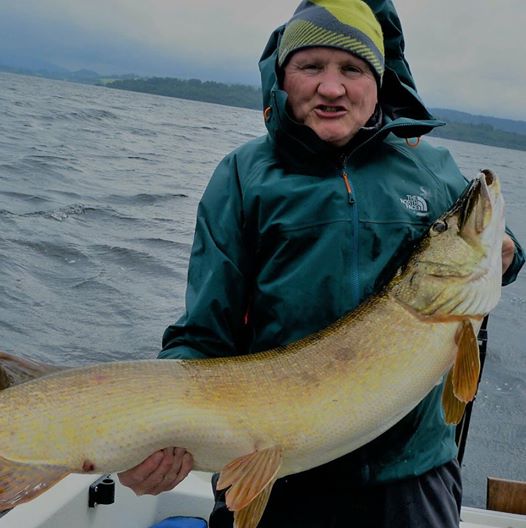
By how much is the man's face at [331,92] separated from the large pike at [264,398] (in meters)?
0.51

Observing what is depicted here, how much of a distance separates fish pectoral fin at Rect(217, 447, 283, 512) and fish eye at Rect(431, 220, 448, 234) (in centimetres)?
92

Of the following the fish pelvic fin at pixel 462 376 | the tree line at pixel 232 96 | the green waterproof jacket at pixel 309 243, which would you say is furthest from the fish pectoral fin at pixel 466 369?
the tree line at pixel 232 96

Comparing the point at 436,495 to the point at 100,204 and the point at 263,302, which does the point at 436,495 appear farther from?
the point at 100,204

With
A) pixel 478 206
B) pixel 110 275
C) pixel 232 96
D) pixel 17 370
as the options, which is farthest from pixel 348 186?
pixel 232 96

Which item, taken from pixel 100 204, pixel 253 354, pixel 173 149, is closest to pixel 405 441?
Answer: pixel 253 354

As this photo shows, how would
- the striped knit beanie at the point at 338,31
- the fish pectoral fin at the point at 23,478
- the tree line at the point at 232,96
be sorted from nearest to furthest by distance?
the fish pectoral fin at the point at 23,478, the striped knit beanie at the point at 338,31, the tree line at the point at 232,96

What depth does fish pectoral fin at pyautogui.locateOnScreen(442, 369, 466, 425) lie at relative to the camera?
2.26 meters

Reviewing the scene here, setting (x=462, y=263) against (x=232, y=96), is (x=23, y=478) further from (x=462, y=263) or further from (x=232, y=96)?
(x=232, y=96)

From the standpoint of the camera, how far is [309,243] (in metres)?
2.44

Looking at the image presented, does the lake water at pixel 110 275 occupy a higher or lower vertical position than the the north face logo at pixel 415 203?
lower

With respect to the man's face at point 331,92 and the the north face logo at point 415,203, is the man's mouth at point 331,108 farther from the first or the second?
the the north face logo at point 415,203

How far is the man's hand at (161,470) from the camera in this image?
224cm

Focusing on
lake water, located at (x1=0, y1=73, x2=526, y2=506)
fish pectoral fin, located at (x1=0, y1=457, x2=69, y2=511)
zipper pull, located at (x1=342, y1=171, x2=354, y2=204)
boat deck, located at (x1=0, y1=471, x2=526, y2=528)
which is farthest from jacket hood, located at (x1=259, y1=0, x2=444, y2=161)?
lake water, located at (x1=0, y1=73, x2=526, y2=506)

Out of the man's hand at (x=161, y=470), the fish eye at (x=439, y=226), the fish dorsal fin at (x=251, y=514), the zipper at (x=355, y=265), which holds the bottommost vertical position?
the fish dorsal fin at (x=251, y=514)
